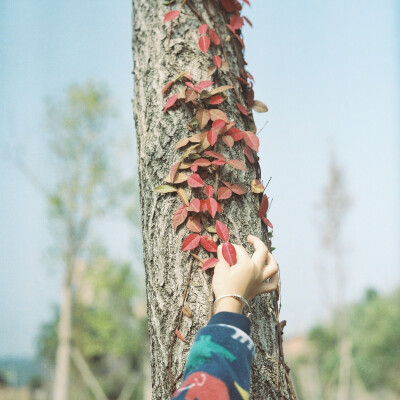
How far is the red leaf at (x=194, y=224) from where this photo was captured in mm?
1042

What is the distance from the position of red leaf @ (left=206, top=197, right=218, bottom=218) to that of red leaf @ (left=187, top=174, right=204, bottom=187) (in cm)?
5

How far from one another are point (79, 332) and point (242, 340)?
10207mm

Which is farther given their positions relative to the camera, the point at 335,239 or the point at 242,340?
the point at 335,239

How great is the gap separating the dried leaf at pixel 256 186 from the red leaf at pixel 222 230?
0.59ft

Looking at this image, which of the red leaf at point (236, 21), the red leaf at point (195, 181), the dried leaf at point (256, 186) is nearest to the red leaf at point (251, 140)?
the dried leaf at point (256, 186)

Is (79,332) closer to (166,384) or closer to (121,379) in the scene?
(121,379)

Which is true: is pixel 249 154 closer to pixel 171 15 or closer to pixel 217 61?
pixel 217 61

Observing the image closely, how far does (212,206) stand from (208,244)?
0.11 m

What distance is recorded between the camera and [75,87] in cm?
862

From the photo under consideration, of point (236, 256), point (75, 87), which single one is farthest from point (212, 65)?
point (75, 87)

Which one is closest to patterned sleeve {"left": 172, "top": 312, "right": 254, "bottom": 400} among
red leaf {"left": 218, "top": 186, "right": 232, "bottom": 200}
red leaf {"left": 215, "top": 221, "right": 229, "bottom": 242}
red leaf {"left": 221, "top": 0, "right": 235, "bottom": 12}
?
red leaf {"left": 215, "top": 221, "right": 229, "bottom": 242}

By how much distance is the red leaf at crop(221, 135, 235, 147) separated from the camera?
1101mm

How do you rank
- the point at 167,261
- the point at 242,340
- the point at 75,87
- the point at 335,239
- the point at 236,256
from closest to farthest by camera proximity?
the point at 242,340 → the point at 236,256 → the point at 167,261 → the point at 335,239 → the point at 75,87

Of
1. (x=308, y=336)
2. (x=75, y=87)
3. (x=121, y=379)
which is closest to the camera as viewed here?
(x=75, y=87)
